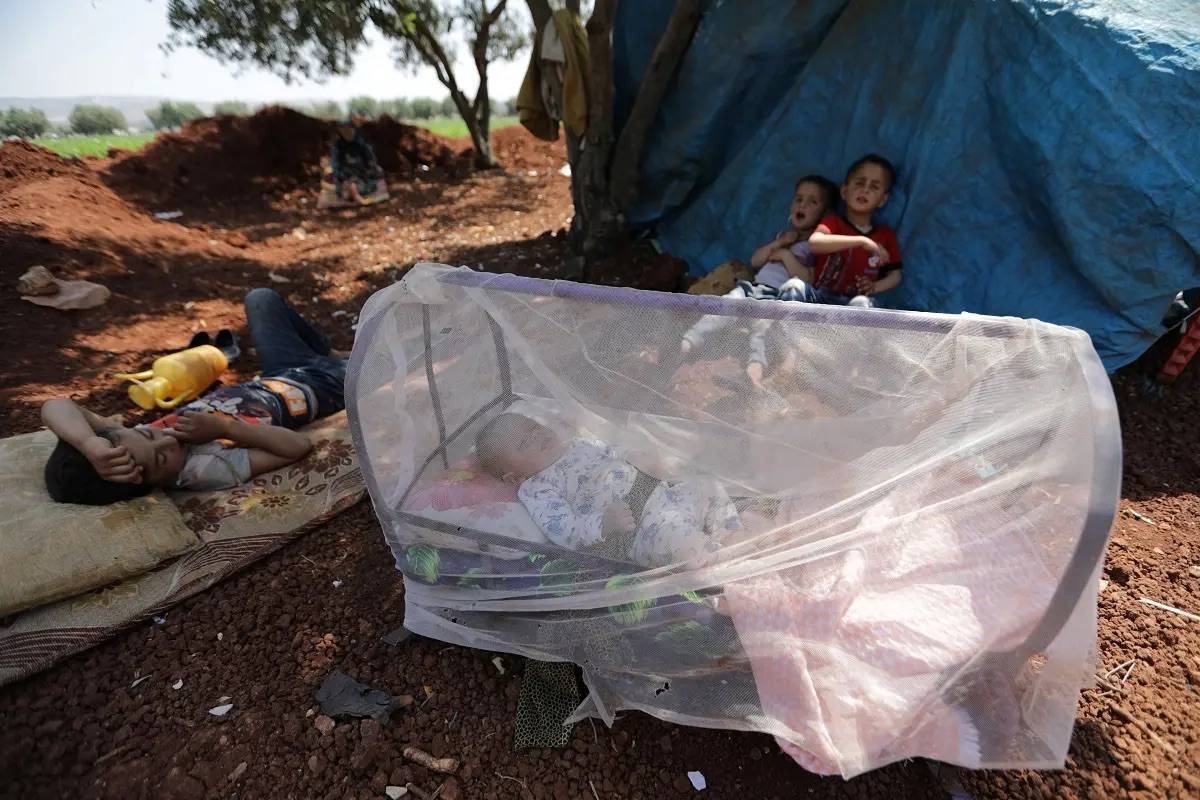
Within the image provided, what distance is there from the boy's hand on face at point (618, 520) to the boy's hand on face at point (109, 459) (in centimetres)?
182

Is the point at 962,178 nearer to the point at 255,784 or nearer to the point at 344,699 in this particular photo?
the point at 344,699

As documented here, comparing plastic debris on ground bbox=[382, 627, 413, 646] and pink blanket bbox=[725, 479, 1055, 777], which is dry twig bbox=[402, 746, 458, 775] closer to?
plastic debris on ground bbox=[382, 627, 413, 646]

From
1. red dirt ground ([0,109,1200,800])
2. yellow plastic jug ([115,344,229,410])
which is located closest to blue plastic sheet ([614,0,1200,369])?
red dirt ground ([0,109,1200,800])

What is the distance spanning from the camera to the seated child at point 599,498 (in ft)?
4.97

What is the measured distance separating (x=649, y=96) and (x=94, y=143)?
29.4 feet

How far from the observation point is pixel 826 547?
1338 millimetres

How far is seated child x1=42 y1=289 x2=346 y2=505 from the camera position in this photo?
2.14 metres

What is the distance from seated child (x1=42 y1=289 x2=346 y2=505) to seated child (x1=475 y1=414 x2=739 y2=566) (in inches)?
50.8

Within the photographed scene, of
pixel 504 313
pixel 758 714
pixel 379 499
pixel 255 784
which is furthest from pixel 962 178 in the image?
pixel 255 784

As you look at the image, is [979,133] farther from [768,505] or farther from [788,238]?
[768,505]

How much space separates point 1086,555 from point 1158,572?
1.36 meters

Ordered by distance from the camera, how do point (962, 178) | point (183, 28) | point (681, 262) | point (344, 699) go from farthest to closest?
point (183, 28)
point (681, 262)
point (962, 178)
point (344, 699)

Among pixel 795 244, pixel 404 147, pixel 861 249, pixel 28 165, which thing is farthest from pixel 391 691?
pixel 404 147

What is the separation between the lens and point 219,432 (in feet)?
8.12
